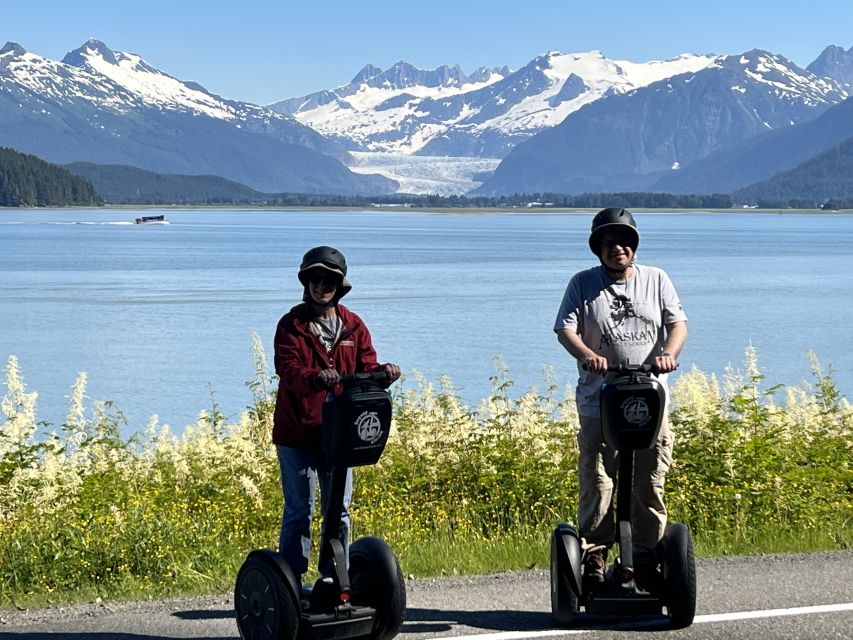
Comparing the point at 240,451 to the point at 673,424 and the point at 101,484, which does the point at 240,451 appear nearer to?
the point at 101,484

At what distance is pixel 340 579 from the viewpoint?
7148 mm

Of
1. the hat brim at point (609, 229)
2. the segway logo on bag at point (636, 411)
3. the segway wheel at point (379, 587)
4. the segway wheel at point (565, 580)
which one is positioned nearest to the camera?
the segway wheel at point (379, 587)

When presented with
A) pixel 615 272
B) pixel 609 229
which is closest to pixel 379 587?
pixel 615 272

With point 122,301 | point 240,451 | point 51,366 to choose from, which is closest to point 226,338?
point 51,366

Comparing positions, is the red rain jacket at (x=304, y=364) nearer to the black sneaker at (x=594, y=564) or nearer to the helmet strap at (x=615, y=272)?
the helmet strap at (x=615, y=272)

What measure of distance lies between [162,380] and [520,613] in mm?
29946

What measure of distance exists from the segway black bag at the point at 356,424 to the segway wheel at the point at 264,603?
756 mm

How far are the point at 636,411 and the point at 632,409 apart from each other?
1.1 inches

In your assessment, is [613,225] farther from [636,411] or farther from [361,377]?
[361,377]

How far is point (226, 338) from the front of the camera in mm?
47656

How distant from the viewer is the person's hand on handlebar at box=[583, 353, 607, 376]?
761cm

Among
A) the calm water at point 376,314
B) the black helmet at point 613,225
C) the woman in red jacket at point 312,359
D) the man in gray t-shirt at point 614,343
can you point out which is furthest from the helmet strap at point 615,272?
the calm water at point 376,314

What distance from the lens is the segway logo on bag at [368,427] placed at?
6.95 metres

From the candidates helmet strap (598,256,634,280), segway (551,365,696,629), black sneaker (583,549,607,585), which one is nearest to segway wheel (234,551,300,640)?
segway (551,365,696,629)
